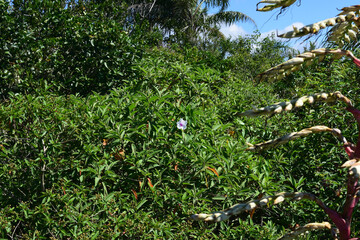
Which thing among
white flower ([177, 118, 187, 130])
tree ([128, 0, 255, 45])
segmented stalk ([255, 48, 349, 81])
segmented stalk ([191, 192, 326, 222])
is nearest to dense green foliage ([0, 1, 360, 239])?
white flower ([177, 118, 187, 130])

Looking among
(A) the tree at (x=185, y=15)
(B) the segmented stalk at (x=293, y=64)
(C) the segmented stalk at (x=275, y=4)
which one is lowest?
(B) the segmented stalk at (x=293, y=64)

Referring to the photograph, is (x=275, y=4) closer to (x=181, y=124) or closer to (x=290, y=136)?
(x=290, y=136)

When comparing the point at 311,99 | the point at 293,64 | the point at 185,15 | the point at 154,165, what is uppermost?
the point at 185,15

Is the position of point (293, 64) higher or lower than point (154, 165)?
higher

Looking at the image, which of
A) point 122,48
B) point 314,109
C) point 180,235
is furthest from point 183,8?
point 180,235

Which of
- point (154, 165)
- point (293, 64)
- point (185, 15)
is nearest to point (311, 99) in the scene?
point (293, 64)

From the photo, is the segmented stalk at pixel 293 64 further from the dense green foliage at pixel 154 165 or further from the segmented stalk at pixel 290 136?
the dense green foliage at pixel 154 165

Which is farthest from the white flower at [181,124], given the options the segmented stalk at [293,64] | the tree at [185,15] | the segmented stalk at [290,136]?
the tree at [185,15]

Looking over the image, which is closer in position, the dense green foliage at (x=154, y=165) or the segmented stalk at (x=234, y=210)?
the segmented stalk at (x=234, y=210)

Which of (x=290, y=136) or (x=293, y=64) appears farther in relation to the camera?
(x=290, y=136)

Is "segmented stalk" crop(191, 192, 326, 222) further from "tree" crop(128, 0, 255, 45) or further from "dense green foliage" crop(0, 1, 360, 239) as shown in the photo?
"tree" crop(128, 0, 255, 45)

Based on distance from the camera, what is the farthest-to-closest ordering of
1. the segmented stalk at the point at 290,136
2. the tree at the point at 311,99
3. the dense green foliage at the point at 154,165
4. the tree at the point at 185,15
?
the tree at the point at 185,15
the dense green foliage at the point at 154,165
the segmented stalk at the point at 290,136
the tree at the point at 311,99

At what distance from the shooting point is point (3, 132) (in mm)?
4328

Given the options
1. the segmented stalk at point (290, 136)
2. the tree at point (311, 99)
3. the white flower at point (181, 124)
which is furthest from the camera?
the white flower at point (181, 124)
